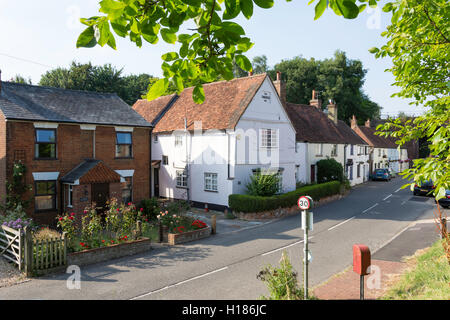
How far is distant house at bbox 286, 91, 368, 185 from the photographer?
3144 centimetres

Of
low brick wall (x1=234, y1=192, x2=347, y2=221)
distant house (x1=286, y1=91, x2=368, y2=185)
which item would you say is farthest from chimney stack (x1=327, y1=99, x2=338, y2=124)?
low brick wall (x1=234, y1=192, x2=347, y2=221)

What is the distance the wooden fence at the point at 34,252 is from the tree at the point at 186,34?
10.5 meters

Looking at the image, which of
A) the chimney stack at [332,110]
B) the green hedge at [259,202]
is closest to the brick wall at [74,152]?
the green hedge at [259,202]

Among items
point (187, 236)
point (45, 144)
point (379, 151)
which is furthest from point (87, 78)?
point (379, 151)

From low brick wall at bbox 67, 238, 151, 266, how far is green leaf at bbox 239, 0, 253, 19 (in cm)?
1190

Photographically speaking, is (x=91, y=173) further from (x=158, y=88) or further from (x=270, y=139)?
(x=158, y=88)

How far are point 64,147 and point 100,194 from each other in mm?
3233

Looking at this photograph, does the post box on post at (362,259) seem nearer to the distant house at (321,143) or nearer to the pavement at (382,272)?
the pavement at (382,272)

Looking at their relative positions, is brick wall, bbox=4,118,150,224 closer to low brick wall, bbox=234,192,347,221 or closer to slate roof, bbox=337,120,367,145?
low brick wall, bbox=234,192,347,221

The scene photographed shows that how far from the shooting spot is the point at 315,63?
54500mm

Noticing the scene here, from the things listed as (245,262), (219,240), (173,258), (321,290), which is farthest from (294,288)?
(219,240)

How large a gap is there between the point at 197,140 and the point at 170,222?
988 cm

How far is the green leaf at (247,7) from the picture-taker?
2.77m

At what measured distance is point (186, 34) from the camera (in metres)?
3.21
